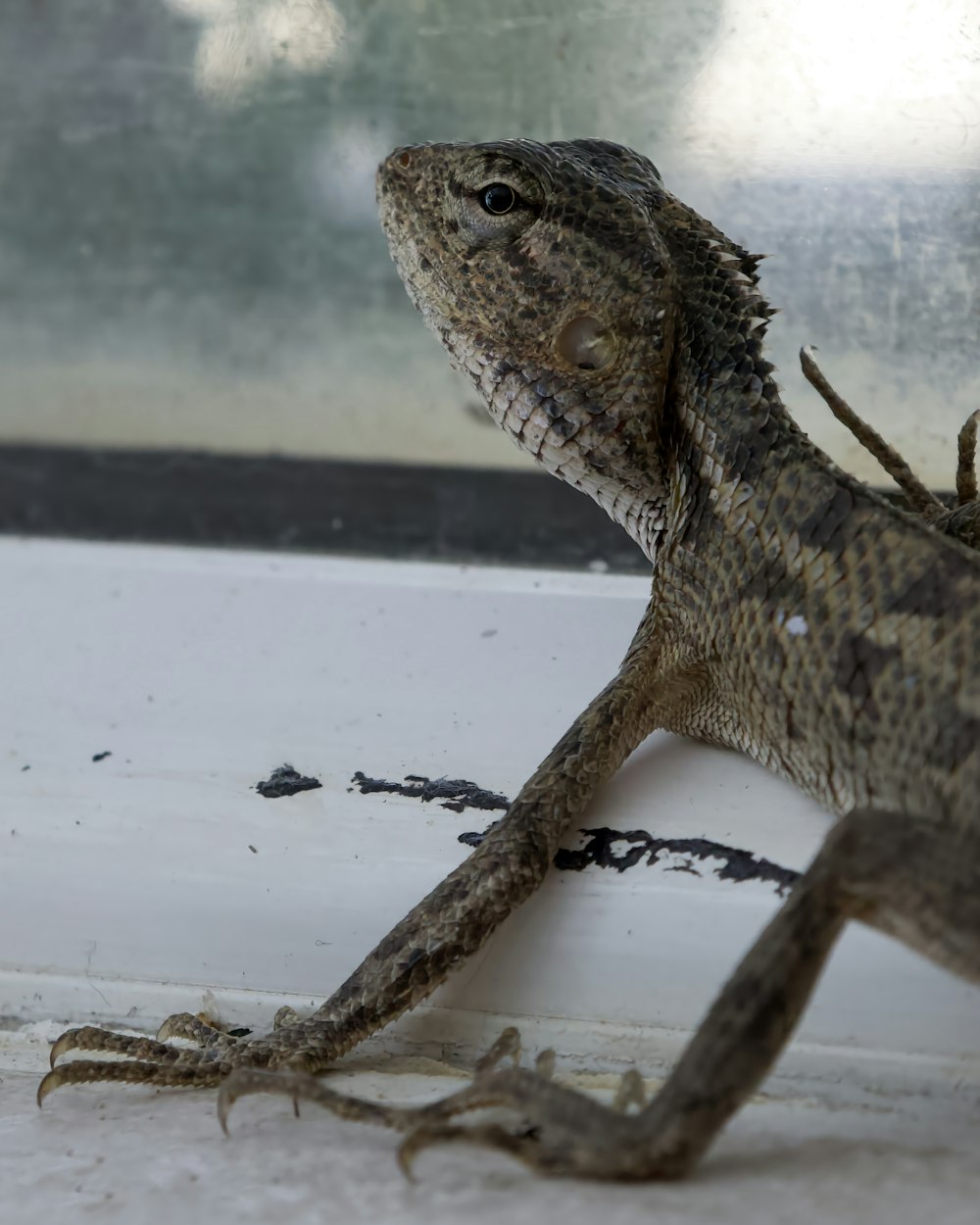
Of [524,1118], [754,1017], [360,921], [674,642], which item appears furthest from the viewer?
[674,642]

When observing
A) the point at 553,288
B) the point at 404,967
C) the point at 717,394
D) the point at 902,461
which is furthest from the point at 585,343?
the point at 404,967

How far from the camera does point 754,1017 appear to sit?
1.10 meters

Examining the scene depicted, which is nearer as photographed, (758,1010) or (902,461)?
(758,1010)

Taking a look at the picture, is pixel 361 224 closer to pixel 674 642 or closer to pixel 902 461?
pixel 902 461

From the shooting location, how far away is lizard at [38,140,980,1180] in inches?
45.1

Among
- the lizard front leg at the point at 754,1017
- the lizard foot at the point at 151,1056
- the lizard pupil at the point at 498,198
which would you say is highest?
the lizard pupil at the point at 498,198

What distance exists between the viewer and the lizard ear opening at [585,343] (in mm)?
1701

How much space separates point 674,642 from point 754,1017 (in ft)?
2.59

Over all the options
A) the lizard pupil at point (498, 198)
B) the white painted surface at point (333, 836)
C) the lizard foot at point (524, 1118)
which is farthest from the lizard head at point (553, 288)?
the lizard foot at point (524, 1118)

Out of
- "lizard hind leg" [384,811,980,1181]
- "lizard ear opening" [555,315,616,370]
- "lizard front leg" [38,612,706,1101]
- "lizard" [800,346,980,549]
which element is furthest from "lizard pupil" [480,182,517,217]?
"lizard hind leg" [384,811,980,1181]

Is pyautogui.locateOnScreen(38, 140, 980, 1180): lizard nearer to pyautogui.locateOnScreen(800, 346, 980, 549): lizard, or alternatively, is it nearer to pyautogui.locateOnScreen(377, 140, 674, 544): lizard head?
pyautogui.locateOnScreen(377, 140, 674, 544): lizard head

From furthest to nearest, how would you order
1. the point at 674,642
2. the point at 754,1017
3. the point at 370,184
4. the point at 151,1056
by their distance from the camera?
the point at 370,184 < the point at 674,642 < the point at 151,1056 < the point at 754,1017

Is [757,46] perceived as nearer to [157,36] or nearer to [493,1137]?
[157,36]

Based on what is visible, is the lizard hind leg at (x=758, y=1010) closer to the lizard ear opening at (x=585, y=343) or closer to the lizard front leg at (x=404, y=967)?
the lizard front leg at (x=404, y=967)
